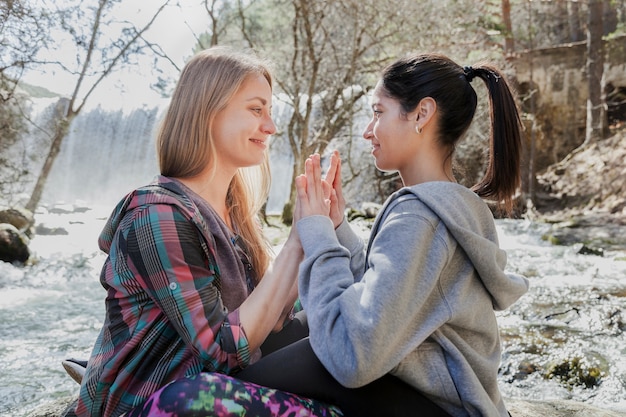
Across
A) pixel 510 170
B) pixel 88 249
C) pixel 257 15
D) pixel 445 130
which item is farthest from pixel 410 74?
pixel 257 15

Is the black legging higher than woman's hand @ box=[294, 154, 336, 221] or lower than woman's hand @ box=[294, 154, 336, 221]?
lower

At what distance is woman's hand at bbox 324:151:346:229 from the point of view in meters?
1.66

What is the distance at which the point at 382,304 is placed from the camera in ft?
3.73

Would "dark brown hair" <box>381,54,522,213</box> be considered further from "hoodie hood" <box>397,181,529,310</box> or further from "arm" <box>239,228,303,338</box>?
"arm" <box>239,228,303,338</box>

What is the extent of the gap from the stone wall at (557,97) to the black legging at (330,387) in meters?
12.7

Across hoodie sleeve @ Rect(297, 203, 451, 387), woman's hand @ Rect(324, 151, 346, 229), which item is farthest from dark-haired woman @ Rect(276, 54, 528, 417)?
woman's hand @ Rect(324, 151, 346, 229)

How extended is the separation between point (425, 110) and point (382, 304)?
579 mm

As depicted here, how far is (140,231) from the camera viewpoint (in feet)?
4.51

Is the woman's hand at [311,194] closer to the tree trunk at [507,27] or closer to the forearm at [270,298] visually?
the forearm at [270,298]

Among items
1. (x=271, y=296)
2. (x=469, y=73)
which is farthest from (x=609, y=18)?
(x=271, y=296)

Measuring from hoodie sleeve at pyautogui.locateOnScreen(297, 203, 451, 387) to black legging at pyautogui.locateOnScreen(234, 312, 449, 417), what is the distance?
4.8 inches

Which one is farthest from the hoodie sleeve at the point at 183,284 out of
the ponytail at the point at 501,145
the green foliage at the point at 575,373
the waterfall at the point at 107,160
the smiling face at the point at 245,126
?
the waterfall at the point at 107,160

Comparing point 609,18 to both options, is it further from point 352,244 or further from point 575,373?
point 352,244

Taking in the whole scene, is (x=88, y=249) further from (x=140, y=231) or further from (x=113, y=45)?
(x=140, y=231)
